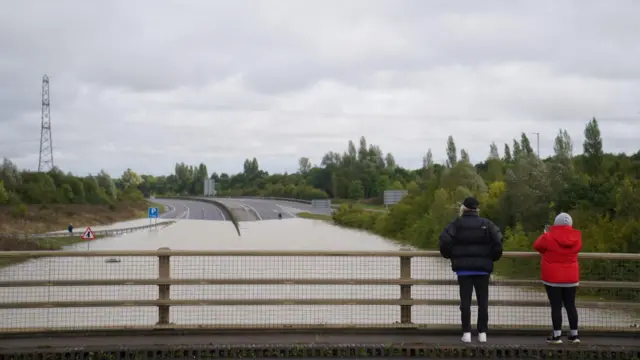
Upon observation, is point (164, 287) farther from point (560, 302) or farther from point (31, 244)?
point (31, 244)

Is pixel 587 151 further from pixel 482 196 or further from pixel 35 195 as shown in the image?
pixel 35 195

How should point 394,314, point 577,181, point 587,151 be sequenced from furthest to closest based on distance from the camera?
1. point 587,151
2. point 577,181
3. point 394,314

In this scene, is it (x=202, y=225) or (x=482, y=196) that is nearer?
(x=482, y=196)

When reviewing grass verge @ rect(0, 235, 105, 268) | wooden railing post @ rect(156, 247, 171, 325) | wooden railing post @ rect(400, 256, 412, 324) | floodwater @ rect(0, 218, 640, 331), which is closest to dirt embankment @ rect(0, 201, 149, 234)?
grass verge @ rect(0, 235, 105, 268)

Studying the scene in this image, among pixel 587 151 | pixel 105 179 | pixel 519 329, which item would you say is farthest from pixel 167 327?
pixel 105 179

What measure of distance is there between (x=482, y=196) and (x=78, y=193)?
220 ft

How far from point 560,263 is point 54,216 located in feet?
278

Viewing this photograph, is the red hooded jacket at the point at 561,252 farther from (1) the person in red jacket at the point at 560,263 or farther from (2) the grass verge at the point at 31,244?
(2) the grass verge at the point at 31,244

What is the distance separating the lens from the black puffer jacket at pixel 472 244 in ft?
29.8

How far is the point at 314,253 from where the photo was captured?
32.8ft

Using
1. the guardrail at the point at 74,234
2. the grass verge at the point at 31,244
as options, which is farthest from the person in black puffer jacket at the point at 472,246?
the guardrail at the point at 74,234

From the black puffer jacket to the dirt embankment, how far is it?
214 feet

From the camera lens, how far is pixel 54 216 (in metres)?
86.3

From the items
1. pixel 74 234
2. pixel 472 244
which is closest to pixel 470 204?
pixel 472 244
